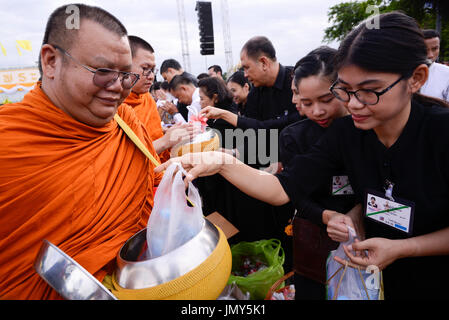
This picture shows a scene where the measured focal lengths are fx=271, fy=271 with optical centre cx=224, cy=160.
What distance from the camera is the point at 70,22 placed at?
45.2 inches

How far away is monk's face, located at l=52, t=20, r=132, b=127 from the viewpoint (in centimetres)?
114

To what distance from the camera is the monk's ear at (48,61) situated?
118cm

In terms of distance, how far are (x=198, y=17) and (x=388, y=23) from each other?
1386 centimetres

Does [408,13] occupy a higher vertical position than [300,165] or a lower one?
higher

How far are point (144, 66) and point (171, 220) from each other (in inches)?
64.2

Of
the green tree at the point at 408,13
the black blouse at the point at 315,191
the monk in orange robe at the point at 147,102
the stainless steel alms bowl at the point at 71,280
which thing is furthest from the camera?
the green tree at the point at 408,13

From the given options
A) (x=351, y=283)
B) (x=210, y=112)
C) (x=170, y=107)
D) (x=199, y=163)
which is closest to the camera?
(x=351, y=283)

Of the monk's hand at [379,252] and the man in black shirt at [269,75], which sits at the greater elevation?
the man in black shirt at [269,75]

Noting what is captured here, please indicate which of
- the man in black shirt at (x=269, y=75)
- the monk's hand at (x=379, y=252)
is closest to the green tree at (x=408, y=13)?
the man in black shirt at (x=269, y=75)

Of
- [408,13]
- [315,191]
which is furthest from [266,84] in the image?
[408,13]

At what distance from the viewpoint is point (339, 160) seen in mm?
1293

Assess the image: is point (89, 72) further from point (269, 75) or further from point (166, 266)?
point (269, 75)

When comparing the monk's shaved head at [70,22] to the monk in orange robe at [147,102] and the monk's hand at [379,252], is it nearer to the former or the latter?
the monk in orange robe at [147,102]

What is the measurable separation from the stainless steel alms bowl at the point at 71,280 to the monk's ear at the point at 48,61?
852 millimetres
